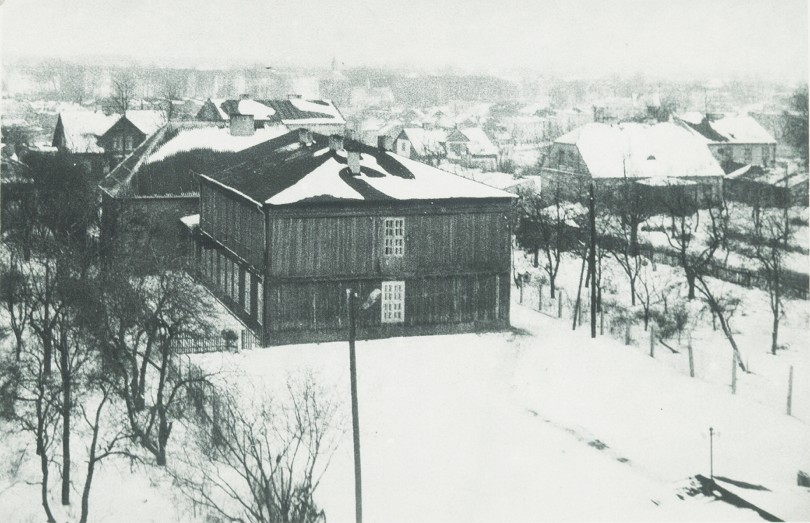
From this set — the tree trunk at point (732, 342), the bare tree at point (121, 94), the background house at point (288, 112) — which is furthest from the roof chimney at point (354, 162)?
the background house at point (288, 112)

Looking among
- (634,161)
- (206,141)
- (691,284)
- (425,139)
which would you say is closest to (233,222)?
(206,141)

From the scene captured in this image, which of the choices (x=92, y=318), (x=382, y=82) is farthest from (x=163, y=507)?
(x=382, y=82)

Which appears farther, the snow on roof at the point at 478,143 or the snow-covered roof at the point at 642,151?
the snow on roof at the point at 478,143

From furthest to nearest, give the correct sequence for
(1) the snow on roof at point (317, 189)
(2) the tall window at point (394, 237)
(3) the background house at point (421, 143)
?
1. (3) the background house at point (421, 143)
2. (2) the tall window at point (394, 237)
3. (1) the snow on roof at point (317, 189)

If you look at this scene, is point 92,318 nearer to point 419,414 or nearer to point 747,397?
point 419,414

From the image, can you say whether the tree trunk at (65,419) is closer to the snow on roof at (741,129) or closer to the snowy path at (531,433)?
the snowy path at (531,433)

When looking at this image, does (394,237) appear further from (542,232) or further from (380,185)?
(542,232)
